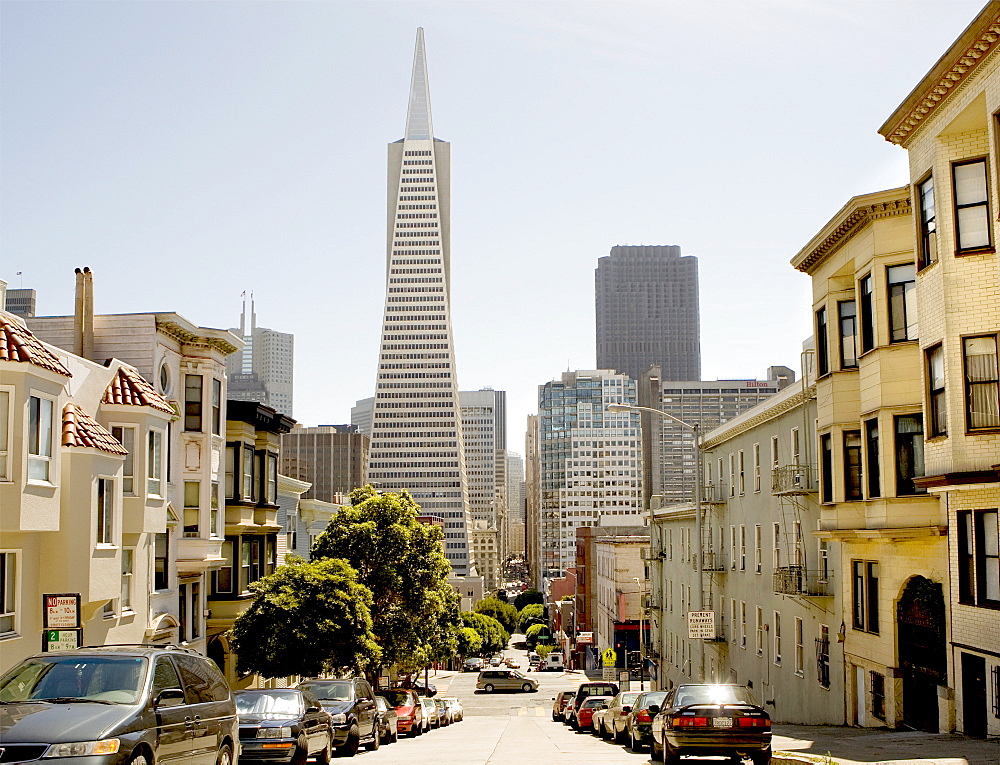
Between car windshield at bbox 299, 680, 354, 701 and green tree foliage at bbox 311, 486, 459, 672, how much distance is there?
70.7 ft

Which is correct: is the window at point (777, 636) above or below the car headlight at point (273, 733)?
below

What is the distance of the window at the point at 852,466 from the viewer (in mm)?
27266

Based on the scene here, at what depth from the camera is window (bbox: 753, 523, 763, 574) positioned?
40.9 m

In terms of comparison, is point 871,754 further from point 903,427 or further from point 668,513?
point 668,513

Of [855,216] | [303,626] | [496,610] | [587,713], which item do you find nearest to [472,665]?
[496,610]

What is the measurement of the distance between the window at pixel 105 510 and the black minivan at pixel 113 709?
12.8m

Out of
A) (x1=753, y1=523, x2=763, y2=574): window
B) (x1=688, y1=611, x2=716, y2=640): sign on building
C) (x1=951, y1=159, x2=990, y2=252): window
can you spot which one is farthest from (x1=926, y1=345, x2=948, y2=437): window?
(x1=753, y1=523, x2=763, y2=574): window

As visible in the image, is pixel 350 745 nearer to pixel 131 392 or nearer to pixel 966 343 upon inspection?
pixel 131 392

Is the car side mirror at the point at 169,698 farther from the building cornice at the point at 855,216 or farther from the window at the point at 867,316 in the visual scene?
the building cornice at the point at 855,216

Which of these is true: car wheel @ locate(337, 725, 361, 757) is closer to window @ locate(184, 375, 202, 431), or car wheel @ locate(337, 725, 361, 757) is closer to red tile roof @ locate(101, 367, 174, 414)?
red tile roof @ locate(101, 367, 174, 414)

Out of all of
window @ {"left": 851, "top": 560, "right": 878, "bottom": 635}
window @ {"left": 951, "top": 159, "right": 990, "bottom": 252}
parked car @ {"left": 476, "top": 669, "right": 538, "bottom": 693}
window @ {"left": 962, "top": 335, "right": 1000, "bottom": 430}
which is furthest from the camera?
parked car @ {"left": 476, "top": 669, "right": 538, "bottom": 693}

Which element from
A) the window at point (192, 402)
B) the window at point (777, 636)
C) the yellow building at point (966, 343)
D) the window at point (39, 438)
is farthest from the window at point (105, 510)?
the window at point (777, 636)

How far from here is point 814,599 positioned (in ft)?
105

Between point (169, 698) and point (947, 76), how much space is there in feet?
57.3
